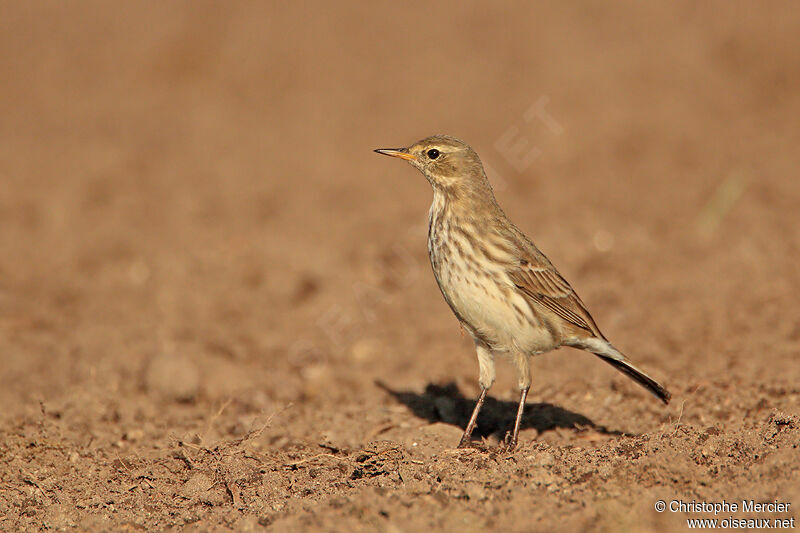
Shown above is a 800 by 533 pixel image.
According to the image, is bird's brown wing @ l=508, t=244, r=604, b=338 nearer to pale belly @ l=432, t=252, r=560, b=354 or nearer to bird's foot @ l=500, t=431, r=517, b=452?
pale belly @ l=432, t=252, r=560, b=354

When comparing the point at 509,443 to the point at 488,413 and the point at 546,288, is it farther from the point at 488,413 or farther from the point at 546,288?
the point at 546,288

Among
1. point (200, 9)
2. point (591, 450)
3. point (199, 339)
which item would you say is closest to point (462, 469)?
point (591, 450)

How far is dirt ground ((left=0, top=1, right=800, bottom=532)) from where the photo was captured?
18.6 feet

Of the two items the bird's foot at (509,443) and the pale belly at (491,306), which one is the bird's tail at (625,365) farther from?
the bird's foot at (509,443)

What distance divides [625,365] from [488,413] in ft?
4.33

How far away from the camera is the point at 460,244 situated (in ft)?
20.9

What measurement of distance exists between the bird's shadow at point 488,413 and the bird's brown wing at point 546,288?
81 centimetres

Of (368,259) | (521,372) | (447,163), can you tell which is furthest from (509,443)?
(368,259)

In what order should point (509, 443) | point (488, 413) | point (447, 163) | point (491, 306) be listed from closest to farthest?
1. point (491, 306)
2. point (509, 443)
3. point (447, 163)
4. point (488, 413)

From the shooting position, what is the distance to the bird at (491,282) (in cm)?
627

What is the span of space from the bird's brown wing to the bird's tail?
89 mm

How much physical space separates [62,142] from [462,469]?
1091cm

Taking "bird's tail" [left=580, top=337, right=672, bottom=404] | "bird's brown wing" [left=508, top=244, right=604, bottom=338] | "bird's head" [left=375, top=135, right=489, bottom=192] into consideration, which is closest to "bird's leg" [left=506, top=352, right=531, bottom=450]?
"bird's brown wing" [left=508, top=244, right=604, bottom=338]

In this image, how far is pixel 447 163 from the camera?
6875mm
